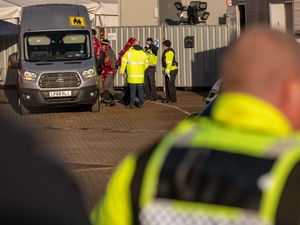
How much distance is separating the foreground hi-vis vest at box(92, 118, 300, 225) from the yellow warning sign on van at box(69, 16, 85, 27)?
64.3 ft

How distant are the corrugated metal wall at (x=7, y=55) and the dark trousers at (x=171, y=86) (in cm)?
744

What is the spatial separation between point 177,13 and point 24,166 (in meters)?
30.9

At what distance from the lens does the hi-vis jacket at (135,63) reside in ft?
71.3

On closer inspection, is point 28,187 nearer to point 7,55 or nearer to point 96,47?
point 96,47

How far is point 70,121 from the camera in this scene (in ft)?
65.9

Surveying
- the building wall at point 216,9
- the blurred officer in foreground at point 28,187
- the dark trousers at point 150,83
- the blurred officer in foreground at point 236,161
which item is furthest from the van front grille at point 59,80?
the blurred officer in foreground at point 28,187

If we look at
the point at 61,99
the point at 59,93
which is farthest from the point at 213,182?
the point at 61,99

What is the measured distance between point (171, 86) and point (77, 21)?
3658 mm

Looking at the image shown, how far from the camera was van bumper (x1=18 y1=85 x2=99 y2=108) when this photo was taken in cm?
2059

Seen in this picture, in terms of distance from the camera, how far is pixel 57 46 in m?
21.2

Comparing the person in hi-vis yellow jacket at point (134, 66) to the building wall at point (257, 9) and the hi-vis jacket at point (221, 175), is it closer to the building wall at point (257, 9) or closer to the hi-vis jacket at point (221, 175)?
the building wall at point (257, 9)

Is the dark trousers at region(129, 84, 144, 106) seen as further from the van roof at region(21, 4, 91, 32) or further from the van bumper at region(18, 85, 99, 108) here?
the van roof at region(21, 4, 91, 32)

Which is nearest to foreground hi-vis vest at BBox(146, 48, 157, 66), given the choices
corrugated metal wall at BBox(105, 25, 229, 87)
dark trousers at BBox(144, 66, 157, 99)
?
dark trousers at BBox(144, 66, 157, 99)

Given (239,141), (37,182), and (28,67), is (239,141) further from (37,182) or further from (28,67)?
(28,67)
